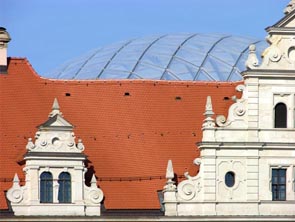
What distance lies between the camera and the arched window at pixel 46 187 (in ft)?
236

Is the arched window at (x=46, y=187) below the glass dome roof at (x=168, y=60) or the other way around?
below

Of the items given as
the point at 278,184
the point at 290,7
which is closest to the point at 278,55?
the point at 290,7

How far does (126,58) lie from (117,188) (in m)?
29.1

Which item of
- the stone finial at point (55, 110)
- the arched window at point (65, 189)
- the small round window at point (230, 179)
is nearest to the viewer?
the arched window at point (65, 189)

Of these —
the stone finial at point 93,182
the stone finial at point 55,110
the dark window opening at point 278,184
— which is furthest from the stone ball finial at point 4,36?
the dark window opening at point 278,184

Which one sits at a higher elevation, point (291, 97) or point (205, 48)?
point (205, 48)

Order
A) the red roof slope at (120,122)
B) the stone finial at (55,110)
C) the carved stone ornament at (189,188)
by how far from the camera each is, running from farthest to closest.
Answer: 1. the red roof slope at (120,122)
2. the stone finial at (55,110)
3. the carved stone ornament at (189,188)

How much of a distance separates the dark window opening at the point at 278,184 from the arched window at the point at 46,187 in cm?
949

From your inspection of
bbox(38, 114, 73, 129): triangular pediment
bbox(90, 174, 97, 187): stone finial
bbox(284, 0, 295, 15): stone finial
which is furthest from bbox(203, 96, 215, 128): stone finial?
bbox(38, 114, 73, 129): triangular pediment

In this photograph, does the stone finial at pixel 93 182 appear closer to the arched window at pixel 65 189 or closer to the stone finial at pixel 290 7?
the arched window at pixel 65 189

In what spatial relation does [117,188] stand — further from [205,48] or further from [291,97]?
[205,48]

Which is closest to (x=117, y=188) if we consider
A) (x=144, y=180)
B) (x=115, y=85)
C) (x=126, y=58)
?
(x=144, y=180)

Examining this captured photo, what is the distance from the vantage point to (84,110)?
250 feet

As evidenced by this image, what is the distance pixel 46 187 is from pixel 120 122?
5.80 metres
